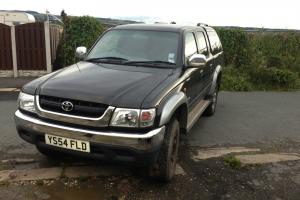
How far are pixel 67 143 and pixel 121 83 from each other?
865mm

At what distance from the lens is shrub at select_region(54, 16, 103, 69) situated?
39.5ft

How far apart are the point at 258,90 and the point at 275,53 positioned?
3.09 meters

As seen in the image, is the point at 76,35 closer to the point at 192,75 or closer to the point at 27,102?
the point at 192,75

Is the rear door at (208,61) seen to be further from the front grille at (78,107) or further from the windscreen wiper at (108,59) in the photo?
the front grille at (78,107)

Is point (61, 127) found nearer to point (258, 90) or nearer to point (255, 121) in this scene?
point (255, 121)

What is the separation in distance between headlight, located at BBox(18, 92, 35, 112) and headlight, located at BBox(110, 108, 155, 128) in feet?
3.28

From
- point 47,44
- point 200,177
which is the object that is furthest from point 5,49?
point 200,177

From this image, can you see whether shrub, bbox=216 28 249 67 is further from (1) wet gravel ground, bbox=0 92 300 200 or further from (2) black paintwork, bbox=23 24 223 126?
(2) black paintwork, bbox=23 24 223 126

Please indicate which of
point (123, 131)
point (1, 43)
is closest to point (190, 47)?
point (123, 131)

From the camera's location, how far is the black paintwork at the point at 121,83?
3850mm

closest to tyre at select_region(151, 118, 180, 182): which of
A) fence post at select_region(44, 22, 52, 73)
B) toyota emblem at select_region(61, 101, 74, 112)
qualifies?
toyota emblem at select_region(61, 101, 74, 112)

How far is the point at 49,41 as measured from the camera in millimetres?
11656

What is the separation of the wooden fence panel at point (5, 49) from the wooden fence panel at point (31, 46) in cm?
25

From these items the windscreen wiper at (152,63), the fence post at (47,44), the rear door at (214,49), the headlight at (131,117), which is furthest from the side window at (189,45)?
the fence post at (47,44)
